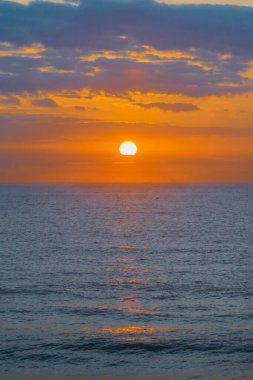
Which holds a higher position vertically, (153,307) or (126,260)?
(126,260)

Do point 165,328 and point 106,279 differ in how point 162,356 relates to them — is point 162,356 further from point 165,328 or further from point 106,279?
point 106,279

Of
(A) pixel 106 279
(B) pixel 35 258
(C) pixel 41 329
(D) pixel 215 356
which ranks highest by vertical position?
(B) pixel 35 258

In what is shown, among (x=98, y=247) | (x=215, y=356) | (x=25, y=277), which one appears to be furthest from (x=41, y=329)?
(x=98, y=247)

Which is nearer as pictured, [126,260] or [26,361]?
[26,361]

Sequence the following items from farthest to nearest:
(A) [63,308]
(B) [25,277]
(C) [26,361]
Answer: (B) [25,277]
(A) [63,308]
(C) [26,361]

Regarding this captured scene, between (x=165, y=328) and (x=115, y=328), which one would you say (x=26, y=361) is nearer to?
(x=115, y=328)

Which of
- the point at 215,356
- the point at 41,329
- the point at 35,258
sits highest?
the point at 35,258

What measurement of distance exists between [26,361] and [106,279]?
23.1 meters

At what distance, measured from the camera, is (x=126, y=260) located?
67.4 m

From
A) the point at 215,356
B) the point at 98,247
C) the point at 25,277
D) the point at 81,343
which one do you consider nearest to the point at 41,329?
the point at 81,343

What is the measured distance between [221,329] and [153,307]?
713 cm

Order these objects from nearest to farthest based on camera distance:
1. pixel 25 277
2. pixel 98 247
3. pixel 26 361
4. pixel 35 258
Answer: pixel 26 361
pixel 25 277
pixel 35 258
pixel 98 247

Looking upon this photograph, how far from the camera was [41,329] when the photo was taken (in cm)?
3728

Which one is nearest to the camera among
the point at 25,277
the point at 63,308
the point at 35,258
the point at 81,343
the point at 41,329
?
the point at 81,343
